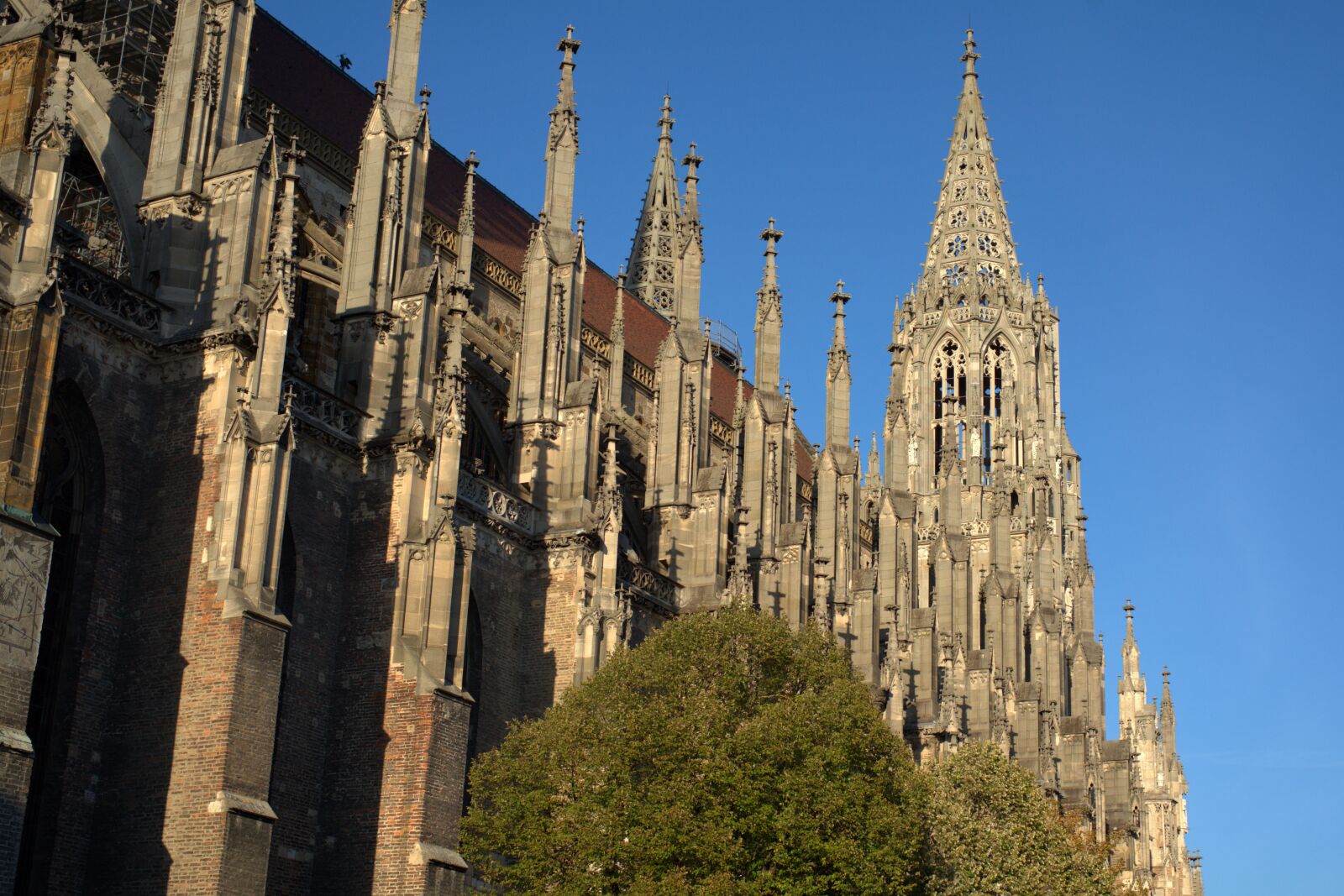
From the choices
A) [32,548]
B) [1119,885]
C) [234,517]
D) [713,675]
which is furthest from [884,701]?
[32,548]

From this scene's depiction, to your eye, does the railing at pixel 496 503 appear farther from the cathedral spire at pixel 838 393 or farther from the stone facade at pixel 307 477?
the cathedral spire at pixel 838 393

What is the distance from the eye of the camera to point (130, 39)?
34.1 meters

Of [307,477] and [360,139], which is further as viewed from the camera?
[360,139]

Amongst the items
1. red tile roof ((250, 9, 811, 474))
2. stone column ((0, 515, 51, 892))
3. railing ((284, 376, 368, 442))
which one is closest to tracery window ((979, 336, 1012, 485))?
red tile roof ((250, 9, 811, 474))

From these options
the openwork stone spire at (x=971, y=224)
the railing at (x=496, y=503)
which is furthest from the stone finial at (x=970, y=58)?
the railing at (x=496, y=503)

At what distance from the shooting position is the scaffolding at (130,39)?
3369 cm

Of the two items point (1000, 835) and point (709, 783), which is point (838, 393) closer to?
point (1000, 835)

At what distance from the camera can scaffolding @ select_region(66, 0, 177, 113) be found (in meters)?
33.7

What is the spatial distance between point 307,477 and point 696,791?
8.33 metres

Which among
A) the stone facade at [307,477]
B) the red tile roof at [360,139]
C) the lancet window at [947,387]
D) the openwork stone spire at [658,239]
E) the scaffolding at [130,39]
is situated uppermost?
the openwork stone spire at [658,239]

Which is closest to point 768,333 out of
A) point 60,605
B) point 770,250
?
point 770,250

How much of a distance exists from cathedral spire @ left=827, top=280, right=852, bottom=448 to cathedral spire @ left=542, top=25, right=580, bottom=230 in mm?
13854

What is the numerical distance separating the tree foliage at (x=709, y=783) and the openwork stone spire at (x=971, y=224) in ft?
144

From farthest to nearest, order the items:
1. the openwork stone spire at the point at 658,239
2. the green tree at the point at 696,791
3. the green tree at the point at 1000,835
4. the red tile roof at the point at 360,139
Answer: the openwork stone spire at the point at 658,239, the red tile roof at the point at 360,139, the green tree at the point at 1000,835, the green tree at the point at 696,791
